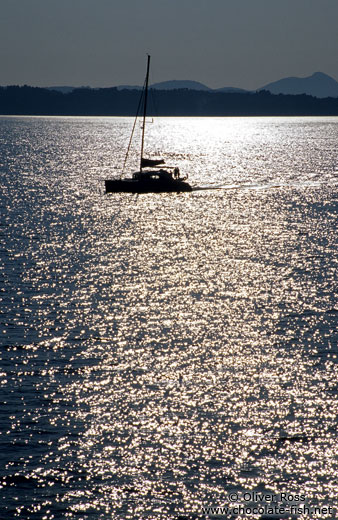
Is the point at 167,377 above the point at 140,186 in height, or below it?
below

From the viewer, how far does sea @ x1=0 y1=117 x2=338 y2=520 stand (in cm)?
2723

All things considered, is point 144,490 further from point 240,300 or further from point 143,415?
point 240,300

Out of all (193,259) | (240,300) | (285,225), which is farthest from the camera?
(285,225)

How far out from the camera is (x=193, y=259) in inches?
2862

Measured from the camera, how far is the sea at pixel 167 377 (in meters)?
27.2

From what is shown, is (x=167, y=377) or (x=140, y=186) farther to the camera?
(x=140, y=186)

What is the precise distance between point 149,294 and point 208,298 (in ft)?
15.3

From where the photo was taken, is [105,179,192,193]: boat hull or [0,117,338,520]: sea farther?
[105,179,192,193]: boat hull

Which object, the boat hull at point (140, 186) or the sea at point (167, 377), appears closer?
the sea at point (167, 377)

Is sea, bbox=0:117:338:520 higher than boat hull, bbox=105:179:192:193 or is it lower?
lower

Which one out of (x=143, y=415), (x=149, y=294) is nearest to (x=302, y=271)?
(x=149, y=294)

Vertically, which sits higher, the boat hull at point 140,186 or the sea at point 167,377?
the boat hull at point 140,186

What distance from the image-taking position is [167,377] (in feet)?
126

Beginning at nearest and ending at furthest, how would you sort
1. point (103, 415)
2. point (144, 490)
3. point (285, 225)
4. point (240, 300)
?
point (144, 490), point (103, 415), point (240, 300), point (285, 225)
